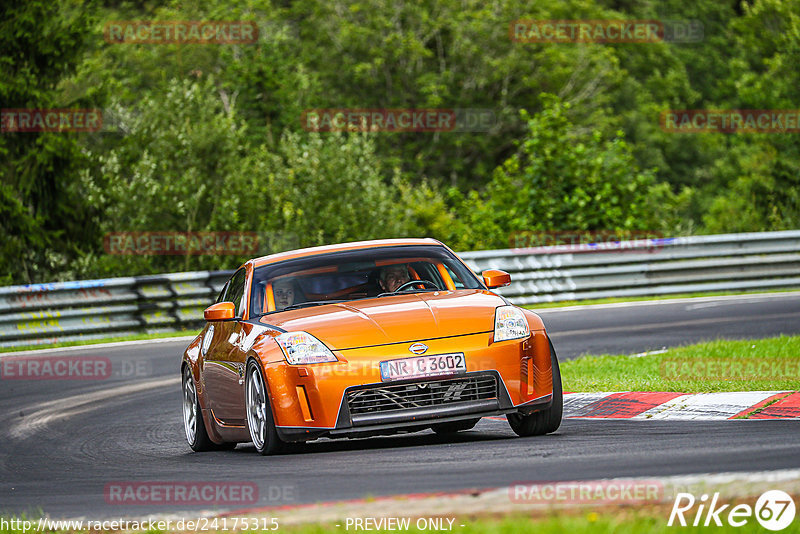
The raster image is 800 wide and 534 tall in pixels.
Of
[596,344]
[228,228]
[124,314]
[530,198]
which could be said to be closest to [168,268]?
[228,228]

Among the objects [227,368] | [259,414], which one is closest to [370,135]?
[227,368]

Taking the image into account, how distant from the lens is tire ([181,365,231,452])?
9.80 meters

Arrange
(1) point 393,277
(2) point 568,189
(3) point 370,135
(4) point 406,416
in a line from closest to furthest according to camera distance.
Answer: (4) point 406,416 < (1) point 393,277 < (2) point 568,189 < (3) point 370,135

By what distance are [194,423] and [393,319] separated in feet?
8.30

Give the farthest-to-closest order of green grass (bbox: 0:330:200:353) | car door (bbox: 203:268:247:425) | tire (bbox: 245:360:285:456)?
green grass (bbox: 0:330:200:353) < car door (bbox: 203:268:247:425) < tire (bbox: 245:360:285:456)

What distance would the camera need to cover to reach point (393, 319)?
8.18m

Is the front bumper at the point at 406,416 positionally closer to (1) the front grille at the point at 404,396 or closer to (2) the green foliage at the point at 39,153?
(1) the front grille at the point at 404,396

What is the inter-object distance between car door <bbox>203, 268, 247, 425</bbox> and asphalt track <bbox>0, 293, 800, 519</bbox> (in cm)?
31

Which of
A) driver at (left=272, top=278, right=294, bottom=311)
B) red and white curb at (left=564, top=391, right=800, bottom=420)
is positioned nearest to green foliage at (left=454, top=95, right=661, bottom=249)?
red and white curb at (left=564, top=391, right=800, bottom=420)

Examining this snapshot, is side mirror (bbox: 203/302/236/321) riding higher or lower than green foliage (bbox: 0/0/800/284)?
higher

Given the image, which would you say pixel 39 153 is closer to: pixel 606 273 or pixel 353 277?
pixel 606 273

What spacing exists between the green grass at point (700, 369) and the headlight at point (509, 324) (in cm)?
232

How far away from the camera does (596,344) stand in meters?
15.7

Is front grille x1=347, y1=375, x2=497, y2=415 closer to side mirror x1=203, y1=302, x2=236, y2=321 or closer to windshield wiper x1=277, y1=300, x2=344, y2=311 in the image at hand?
windshield wiper x1=277, y1=300, x2=344, y2=311
